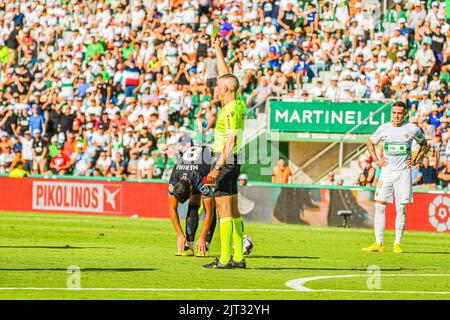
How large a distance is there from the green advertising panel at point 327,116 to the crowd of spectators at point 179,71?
0.32 m

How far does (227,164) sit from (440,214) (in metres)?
11.8

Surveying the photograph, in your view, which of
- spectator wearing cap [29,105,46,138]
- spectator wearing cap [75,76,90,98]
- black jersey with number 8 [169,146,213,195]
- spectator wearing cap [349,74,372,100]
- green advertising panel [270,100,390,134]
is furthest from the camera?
spectator wearing cap [75,76,90,98]

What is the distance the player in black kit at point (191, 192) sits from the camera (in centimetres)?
1516

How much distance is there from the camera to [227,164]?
13.1 meters

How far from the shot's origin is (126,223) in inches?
955

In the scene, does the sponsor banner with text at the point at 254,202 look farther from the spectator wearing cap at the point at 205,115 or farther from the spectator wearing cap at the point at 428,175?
the spectator wearing cap at the point at 205,115

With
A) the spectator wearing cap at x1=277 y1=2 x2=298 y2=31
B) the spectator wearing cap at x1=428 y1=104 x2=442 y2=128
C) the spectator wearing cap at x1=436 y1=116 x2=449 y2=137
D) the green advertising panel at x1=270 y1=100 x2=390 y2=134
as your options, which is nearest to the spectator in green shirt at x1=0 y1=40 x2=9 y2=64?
the spectator wearing cap at x1=277 y1=2 x2=298 y2=31

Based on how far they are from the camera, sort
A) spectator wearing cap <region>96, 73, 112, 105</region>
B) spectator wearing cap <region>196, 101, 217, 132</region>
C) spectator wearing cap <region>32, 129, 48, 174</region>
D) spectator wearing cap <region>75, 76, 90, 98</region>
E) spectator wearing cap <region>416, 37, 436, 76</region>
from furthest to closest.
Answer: spectator wearing cap <region>75, 76, 90, 98</region>, spectator wearing cap <region>96, 73, 112, 105</region>, spectator wearing cap <region>32, 129, 48, 174</region>, spectator wearing cap <region>196, 101, 217, 132</region>, spectator wearing cap <region>416, 37, 436, 76</region>

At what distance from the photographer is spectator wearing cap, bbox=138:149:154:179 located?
2880 cm

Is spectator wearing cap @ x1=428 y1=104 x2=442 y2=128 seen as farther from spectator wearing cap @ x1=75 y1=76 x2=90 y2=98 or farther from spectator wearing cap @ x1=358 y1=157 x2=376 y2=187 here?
spectator wearing cap @ x1=75 y1=76 x2=90 y2=98

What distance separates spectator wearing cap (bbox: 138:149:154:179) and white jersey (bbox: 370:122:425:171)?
11988 mm

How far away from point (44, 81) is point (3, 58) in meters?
2.74

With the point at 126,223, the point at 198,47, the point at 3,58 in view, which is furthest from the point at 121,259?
the point at 3,58

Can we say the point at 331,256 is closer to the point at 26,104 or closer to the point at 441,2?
the point at 441,2
